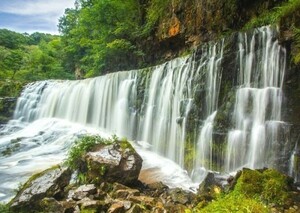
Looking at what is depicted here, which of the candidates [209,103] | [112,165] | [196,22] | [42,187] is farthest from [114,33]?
[42,187]

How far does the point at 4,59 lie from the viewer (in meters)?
33.0

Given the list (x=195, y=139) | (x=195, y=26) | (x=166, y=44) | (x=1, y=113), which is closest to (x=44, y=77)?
(x=1, y=113)

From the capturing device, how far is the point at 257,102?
8.67 meters

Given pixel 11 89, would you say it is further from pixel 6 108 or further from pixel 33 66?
pixel 33 66

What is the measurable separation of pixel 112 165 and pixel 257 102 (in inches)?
171

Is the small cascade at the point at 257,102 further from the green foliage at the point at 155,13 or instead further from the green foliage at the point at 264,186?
the green foliage at the point at 155,13

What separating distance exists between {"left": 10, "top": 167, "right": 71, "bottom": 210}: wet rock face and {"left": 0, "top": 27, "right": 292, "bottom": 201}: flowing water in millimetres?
1537

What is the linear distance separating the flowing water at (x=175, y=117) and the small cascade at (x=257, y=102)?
3 centimetres

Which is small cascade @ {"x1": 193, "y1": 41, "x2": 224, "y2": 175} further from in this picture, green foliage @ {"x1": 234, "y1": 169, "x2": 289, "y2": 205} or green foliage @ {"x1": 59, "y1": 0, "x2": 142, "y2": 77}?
green foliage @ {"x1": 59, "y1": 0, "x2": 142, "y2": 77}

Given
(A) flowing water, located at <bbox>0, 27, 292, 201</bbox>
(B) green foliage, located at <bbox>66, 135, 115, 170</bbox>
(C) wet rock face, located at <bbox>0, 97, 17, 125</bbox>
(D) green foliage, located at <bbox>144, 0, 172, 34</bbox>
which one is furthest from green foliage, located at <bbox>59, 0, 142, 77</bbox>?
(B) green foliage, located at <bbox>66, 135, 115, 170</bbox>

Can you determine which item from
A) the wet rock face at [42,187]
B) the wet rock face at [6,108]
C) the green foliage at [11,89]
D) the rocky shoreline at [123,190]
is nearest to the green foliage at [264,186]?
the rocky shoreline at [123,190]

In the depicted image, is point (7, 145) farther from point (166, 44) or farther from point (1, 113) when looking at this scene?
point (166, 44)

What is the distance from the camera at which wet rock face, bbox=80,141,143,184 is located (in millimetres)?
7652

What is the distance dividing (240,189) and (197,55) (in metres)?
6.10
